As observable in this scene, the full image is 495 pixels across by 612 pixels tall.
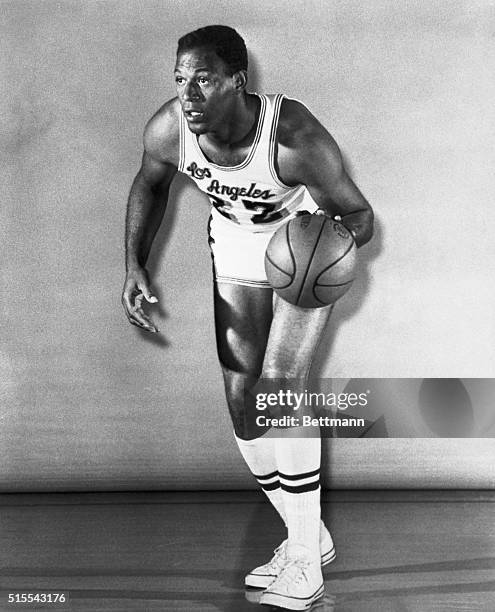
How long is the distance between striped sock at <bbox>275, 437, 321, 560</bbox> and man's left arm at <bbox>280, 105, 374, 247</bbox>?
59 centimetres

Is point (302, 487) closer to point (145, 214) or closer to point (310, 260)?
point (310, 260)

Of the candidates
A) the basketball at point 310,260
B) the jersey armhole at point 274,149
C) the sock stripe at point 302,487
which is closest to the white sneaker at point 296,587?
the sock stripe at point 302,487

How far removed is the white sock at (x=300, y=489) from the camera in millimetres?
2438

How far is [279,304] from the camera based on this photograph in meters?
2.44

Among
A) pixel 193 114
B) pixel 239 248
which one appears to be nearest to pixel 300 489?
pixel 239 248

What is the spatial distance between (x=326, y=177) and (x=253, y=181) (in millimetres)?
199

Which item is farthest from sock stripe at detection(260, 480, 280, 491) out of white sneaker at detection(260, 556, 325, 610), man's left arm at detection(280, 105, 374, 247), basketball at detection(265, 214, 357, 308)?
man's left arm at detection(280, 105, 374, 247)

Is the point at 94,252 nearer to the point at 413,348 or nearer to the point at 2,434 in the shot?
the point at 2,434

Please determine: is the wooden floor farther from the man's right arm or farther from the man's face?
the man's face

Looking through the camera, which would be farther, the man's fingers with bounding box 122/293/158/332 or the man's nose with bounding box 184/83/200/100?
the man's fingers with bounding box 122/293/158/332

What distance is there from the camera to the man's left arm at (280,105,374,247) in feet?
8.09

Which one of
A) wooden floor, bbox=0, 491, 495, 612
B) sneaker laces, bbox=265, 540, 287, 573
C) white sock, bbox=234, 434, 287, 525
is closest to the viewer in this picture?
wooden floor, bbox=0, 491, 495, 612

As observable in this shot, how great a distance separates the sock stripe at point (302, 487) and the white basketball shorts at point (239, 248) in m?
0.55

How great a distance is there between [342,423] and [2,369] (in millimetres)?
1027
